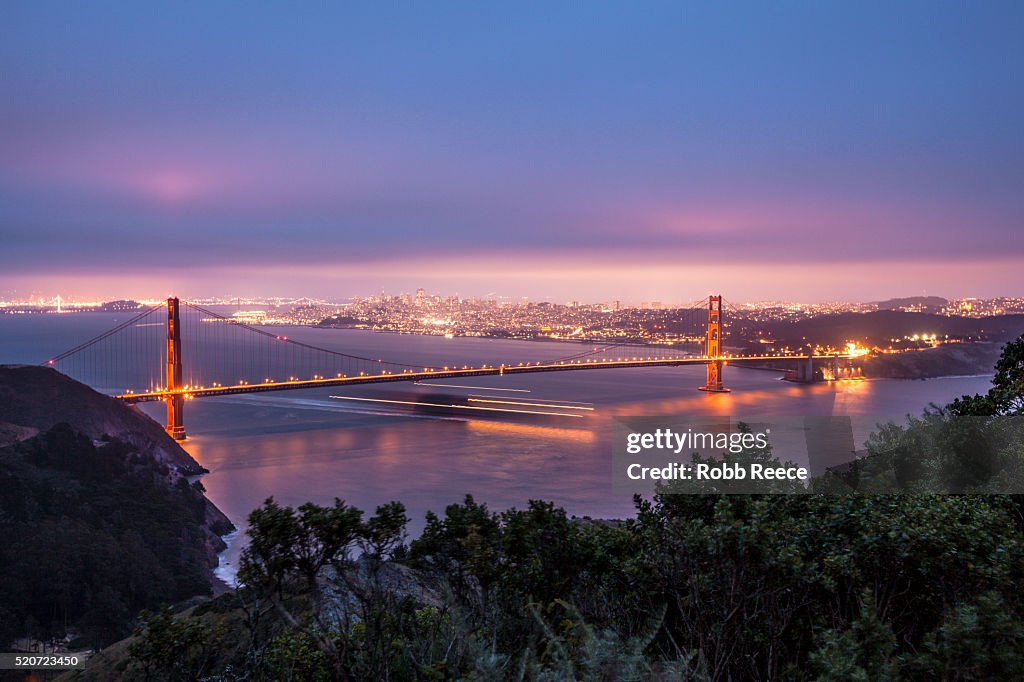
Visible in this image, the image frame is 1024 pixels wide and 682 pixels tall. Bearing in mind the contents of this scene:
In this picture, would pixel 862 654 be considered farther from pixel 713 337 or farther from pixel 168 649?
pixel 713 337

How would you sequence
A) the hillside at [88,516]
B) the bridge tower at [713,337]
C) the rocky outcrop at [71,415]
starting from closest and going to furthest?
the hillside at [88,516] → the rocky outcrop at [71,415] → the bridge tower at [713,337]

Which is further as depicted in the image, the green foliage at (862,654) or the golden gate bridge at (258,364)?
the golden gate bridge at (258,364)

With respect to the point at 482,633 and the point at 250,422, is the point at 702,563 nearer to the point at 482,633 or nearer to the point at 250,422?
the point at 482,633

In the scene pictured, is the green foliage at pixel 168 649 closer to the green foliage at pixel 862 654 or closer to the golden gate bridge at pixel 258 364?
the green foliage at pixel 862 654

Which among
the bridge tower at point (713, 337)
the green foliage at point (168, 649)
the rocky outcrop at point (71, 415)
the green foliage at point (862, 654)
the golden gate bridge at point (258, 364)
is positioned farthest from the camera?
the bridge tower at point (713, 337)

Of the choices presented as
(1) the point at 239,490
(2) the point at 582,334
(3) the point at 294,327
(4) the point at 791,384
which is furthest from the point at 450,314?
(1) the point at 239,490

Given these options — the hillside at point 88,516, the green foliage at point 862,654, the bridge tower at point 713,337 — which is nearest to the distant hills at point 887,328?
the bridge tower at point 713,337

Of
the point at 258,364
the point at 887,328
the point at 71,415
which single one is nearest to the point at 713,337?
the point at 887,328
